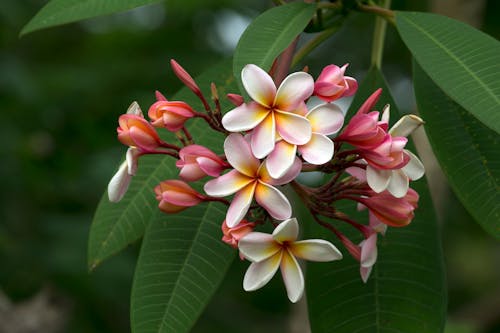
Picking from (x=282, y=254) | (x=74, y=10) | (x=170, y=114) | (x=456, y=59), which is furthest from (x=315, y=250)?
(x=74, y=10)

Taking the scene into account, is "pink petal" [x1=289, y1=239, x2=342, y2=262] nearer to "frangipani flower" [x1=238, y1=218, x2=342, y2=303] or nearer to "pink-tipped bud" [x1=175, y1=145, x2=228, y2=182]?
"frangipani flower" [x1=238, y1=218, x2=342, y2=303]

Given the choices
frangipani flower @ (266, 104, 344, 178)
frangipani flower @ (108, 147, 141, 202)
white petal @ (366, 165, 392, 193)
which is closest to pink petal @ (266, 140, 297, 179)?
frangipani flower @ (266, 104, 344, 178)

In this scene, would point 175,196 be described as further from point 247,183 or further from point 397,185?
point 397,185

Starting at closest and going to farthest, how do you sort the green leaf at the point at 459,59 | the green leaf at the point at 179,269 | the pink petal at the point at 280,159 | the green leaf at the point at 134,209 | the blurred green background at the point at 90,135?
1. the pink petal at the point at 280,159
2. the green leaf at the point at 459,59
3. the green leaf at the point at 179,269
4. the green leaf at the point at 134,209
5. the blurred green background at the point at 90,135

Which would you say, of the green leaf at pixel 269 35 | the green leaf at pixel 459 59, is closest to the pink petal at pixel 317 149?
the green leaf at pixel 269 35

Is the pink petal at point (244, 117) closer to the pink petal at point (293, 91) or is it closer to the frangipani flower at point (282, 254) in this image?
the pink petal at point (293, 91)

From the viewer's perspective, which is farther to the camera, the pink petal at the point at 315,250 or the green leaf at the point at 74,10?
the green leaf at the point at 74,10
